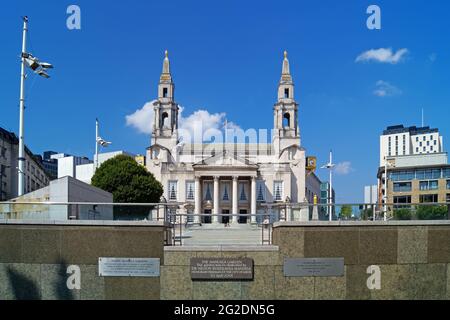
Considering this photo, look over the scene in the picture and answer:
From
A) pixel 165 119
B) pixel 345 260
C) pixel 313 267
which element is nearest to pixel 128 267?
pixel 313 267

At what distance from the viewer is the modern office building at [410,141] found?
164 m

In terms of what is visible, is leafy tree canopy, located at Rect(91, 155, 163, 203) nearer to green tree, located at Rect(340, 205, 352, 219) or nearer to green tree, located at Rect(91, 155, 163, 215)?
green tree, located at Rect(91, 155, 163, 215)

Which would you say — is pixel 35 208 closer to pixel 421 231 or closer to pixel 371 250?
pixel 371 250

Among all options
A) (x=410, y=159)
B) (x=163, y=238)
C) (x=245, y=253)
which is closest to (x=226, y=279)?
(x=245, y=253)

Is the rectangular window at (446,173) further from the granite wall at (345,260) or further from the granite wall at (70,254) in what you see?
the granite wall at (70,254)

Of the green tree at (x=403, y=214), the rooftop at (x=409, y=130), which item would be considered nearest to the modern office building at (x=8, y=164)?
the green tree at (x=403, y=214)

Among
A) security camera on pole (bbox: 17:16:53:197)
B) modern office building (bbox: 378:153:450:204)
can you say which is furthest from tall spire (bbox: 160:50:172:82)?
Answer: security camera on pole (bbox: 17:16:53:197)

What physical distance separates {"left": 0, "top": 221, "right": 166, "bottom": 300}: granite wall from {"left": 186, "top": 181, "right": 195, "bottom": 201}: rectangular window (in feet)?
239

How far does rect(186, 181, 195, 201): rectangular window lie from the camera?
Result: 282 ft

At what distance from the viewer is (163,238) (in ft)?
42.8

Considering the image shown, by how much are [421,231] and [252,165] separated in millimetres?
70856

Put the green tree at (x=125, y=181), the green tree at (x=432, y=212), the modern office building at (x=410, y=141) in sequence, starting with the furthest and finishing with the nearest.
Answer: the modern office building at (x=410, y=141) < the green tree at (x=125, y=181) < the green tree at (x=432, y=212)

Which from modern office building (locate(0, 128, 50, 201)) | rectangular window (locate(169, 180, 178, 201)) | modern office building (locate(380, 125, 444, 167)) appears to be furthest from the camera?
modern office building (locate(380, 125, 444, 167))
